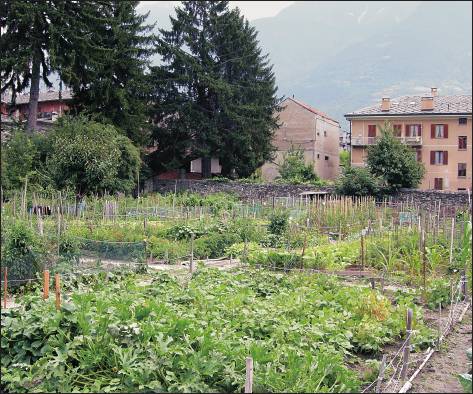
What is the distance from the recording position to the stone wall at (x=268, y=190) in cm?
2859

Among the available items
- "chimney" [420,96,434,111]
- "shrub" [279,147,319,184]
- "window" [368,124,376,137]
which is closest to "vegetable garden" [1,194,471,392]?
Result: "shrub" [279,147,319,184]

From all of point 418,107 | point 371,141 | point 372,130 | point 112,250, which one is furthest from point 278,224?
point 418,107

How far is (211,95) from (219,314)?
2947 cm

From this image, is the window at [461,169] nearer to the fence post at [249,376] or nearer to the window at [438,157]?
the window at [438,157]

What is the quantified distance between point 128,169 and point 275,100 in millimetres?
13071

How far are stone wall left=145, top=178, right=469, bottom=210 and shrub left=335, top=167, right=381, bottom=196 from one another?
1121mm

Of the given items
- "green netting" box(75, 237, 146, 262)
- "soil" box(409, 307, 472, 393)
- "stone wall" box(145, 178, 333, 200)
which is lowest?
"soil" box(409, 307, 472, 393)

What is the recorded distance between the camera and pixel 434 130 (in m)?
36.2

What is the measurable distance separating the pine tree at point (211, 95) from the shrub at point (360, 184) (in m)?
7.11

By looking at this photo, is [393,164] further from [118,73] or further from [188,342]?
[188,342]

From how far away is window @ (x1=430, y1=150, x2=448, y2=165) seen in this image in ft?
119

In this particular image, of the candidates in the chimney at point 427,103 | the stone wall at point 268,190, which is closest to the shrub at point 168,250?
the stone wall at point 268,190

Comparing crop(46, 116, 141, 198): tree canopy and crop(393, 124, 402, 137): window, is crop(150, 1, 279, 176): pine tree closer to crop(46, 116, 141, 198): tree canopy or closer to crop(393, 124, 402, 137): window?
crop(393, 124, 402, 137): window

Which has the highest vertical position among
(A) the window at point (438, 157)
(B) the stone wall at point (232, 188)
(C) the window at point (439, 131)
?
(C) the window at point (439, 131)
